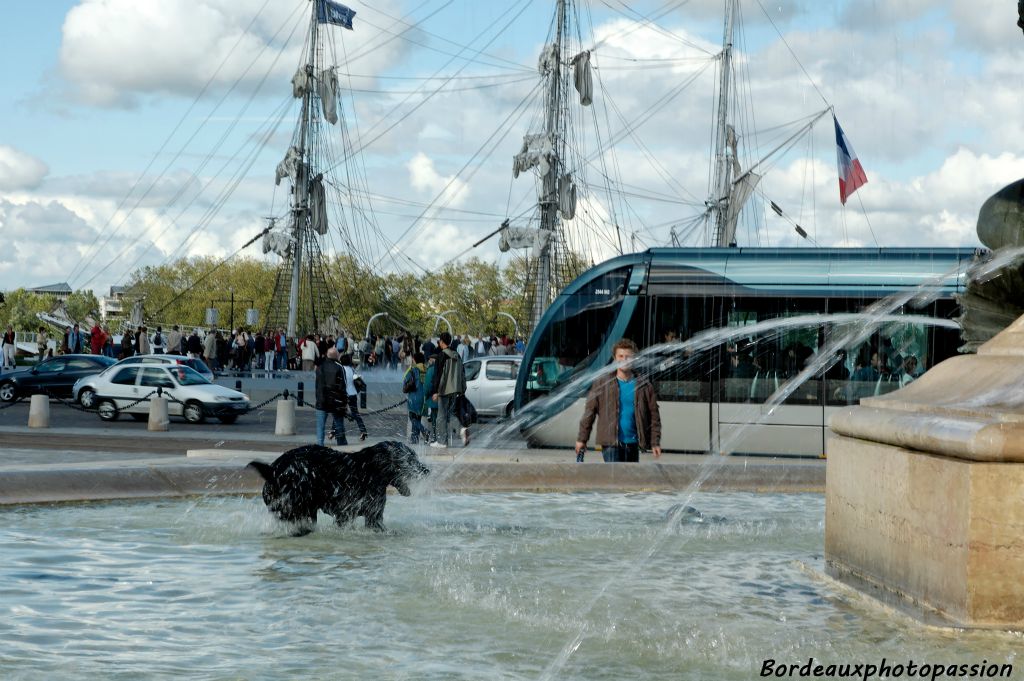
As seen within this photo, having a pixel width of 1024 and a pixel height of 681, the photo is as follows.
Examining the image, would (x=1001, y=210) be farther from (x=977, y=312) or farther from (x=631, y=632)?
(x=631, y=632)

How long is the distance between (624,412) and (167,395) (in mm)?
18335

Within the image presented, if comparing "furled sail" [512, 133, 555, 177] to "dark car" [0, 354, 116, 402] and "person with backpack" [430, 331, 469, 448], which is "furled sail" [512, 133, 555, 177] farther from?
"person with backpack" [430, 331, 469, 448]

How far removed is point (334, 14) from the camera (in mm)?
70625

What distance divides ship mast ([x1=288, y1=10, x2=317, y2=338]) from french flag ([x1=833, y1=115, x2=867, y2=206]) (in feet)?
132

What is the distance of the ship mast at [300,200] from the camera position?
71688mm

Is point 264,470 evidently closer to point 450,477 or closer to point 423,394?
point 450,477

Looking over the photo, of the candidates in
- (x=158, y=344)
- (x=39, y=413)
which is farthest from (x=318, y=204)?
(x=39, y=413)

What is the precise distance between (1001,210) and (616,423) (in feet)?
16.4

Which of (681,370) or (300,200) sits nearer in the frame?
(681,370)

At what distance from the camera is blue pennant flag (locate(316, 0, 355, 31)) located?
231 feet

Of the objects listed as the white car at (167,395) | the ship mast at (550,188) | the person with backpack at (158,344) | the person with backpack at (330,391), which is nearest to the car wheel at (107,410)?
the white car at (167,395)

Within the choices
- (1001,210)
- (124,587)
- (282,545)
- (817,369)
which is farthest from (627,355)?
(817,369)

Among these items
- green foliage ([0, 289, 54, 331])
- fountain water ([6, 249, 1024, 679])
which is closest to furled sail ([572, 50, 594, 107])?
fountain water ([6, 249, 1024, 679])

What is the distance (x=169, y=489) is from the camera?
360 inches
